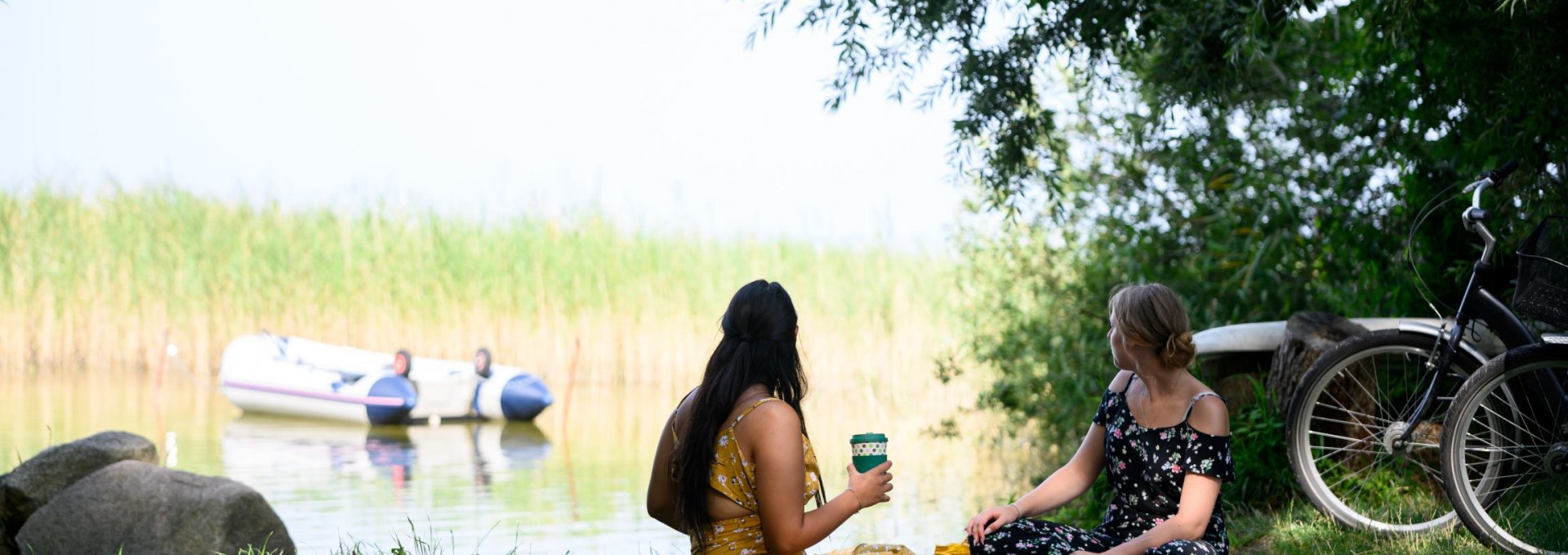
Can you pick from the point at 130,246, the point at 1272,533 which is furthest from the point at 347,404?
the point at 1272,533

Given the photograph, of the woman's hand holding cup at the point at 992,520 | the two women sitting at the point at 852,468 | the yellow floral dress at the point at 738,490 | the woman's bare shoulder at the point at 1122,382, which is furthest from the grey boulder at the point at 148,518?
the woman's bare shoulder at the point at 1122,382

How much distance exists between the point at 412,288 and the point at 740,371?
13.3m

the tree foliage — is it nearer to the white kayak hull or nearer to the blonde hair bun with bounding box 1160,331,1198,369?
the blonde hair bun with bounding box 1160,331,1198,369

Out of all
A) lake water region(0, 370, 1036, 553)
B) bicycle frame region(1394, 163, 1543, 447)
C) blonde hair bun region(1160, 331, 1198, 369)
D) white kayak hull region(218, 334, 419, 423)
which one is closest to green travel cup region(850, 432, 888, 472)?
blonde hair bun region(1160, 331, 1198, 369)

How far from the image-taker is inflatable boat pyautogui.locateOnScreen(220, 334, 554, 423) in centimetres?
1288

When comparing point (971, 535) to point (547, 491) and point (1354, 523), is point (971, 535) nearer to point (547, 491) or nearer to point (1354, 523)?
point (1354, 523)

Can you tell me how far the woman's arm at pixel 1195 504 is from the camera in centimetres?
268

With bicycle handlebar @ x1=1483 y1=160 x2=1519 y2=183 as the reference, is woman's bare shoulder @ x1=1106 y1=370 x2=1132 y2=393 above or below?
below

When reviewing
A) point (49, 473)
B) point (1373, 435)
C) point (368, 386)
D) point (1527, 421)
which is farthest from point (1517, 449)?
point (368, 386)

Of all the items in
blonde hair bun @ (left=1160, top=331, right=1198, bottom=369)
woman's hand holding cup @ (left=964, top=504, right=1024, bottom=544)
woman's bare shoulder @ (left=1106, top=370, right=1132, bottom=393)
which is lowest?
woman's hand holding cup @ (left=964, top=504, right=1024, bottom=544)

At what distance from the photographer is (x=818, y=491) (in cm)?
277

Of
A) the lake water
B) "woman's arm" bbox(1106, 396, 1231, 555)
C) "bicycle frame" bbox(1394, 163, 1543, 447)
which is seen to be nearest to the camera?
"woman's arm" bbox(1106, 396, 1231, 555)

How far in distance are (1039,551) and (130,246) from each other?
15.1 metres

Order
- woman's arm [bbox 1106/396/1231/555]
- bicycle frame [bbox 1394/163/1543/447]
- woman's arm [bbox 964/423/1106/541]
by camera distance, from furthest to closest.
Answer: bicycle frame [bbox 1394/163/1543/447] < woman's arm [bbox 964/423/1106/541] < woman's arm [bbox 1106/396/1231/555]
